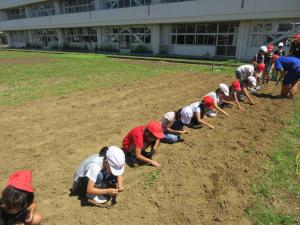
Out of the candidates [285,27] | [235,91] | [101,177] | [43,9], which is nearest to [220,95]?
[235,91]

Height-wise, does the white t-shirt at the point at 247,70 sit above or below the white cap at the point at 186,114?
above

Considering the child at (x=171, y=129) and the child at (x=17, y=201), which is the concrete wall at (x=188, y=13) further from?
the child at (x=17, y=201)

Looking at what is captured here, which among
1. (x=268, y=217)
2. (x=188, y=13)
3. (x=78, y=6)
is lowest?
(x=268, y=217)

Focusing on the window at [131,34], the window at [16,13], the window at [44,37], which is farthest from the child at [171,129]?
the window at [16,13]

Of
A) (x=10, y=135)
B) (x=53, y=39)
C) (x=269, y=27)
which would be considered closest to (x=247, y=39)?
(x=269, y=27)

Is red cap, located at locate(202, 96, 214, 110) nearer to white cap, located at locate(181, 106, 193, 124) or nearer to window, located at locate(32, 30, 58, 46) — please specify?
white cap, located at locate(181, 106, 193, 124)

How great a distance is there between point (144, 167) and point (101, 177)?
1044 mm

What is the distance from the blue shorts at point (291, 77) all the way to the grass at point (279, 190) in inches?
136

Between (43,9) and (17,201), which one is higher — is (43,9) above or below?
above

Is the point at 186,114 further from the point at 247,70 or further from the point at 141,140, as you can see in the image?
the point at 247,70

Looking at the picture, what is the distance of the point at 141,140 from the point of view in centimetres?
419

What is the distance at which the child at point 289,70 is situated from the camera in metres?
7.91

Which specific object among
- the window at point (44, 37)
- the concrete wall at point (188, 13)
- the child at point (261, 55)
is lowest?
the window at point (44, 37)

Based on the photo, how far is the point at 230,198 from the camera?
3.63m
